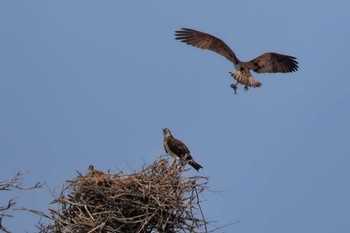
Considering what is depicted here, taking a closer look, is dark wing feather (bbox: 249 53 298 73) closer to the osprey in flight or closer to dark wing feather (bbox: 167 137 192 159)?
the osprey in flight

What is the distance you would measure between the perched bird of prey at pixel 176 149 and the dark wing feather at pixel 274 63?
10.2ft

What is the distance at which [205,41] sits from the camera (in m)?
15.8

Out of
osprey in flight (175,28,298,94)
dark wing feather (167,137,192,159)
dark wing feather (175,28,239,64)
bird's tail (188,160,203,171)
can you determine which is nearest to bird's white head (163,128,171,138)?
dark wing feather (167,137,192,159)

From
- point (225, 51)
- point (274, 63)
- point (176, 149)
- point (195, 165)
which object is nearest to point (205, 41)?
point (225, 51)

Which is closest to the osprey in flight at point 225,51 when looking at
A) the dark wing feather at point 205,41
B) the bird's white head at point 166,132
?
the dark wing feather at point 205,41

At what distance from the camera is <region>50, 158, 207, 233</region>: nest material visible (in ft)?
36.1

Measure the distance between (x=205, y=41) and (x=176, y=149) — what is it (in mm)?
3063

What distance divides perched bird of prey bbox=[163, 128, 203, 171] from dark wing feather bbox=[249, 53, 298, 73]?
311 cm

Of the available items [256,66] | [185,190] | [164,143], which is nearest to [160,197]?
[185,190]

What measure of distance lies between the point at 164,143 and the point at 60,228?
9.85 ft

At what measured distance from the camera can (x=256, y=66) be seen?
16297 millimetres

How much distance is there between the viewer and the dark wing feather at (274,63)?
16.4 meters

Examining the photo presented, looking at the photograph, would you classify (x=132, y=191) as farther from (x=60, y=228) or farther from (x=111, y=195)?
(x=60, y=228)

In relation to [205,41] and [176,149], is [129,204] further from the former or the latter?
[205,41]
